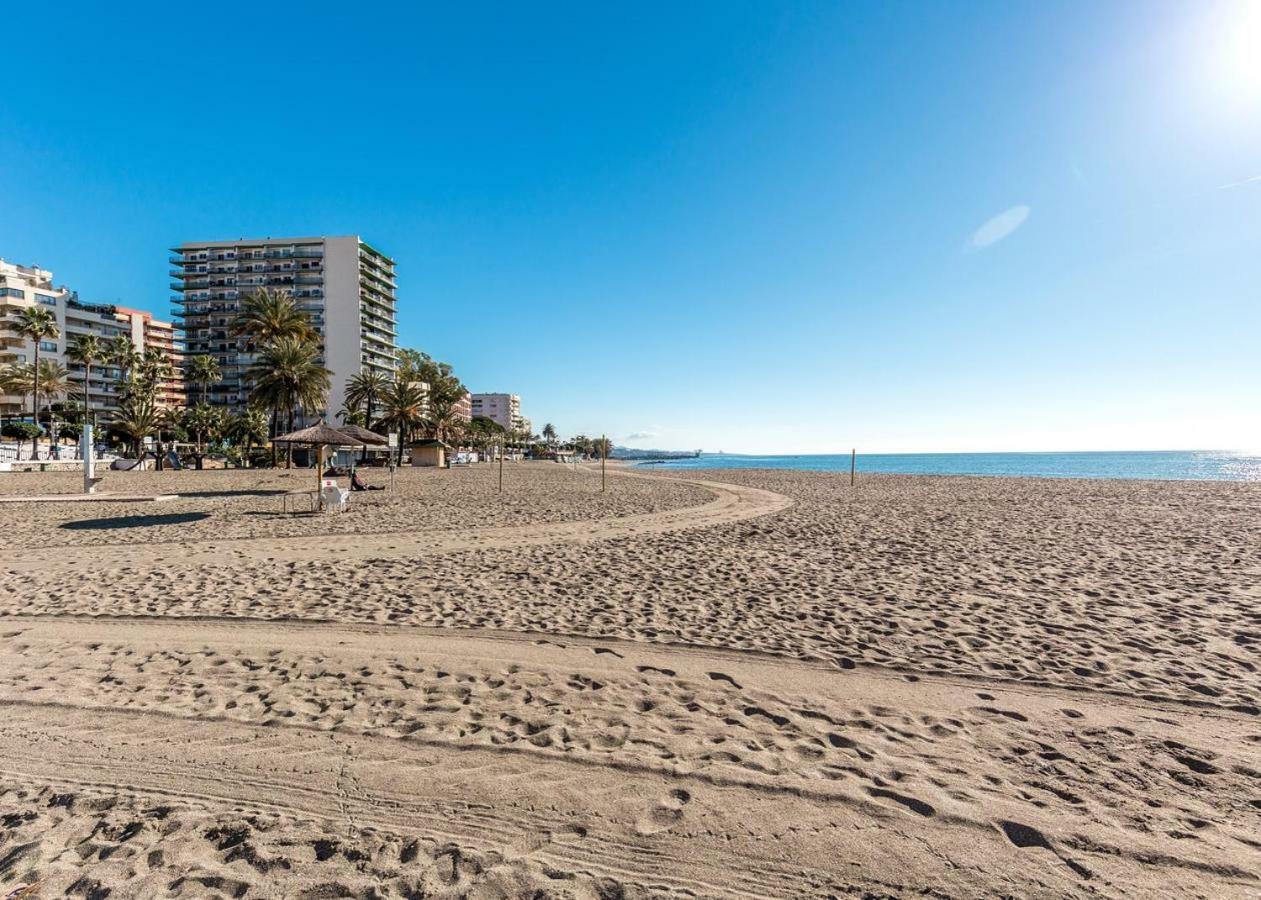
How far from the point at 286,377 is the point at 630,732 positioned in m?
44.9

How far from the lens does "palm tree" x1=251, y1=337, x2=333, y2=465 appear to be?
39.7 metres

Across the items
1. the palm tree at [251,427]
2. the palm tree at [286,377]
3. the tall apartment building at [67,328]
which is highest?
the tall apartment building at [67,328]

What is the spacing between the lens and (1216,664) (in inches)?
179

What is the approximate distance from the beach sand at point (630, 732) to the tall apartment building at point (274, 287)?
8362 cm

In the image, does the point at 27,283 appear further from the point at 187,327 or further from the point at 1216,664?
the point at 1216,664

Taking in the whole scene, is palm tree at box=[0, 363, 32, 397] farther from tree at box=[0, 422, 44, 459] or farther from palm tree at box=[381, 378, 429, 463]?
palm tree at box=[381, 378, 429, 463]

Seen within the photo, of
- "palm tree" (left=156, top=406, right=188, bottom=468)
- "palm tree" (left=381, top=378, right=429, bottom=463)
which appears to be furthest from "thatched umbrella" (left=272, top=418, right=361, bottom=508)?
"palm tree" (left=156, top=406, right=188, bottom=468)

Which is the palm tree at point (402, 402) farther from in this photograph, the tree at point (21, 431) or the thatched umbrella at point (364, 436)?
the thatched umbrella at point (364, 436)

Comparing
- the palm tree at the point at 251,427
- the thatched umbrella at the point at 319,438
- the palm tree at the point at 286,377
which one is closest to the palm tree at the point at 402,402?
the palm tree at the point at 286,377

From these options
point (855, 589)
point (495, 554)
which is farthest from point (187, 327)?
point (855, 589)

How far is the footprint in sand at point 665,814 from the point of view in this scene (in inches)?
105

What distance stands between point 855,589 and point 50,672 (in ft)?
26.6

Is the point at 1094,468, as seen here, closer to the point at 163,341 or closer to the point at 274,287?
the point at 274,287

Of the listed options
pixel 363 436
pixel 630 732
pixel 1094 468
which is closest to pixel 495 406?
pixel 1094 468
